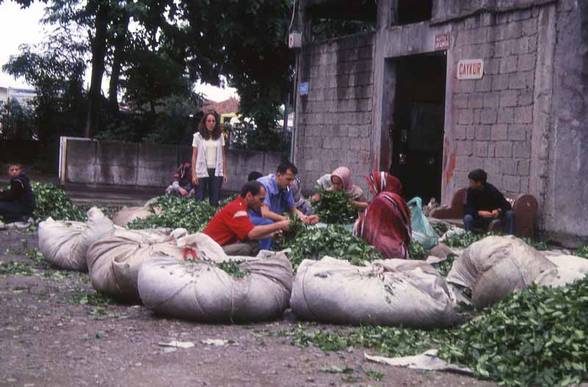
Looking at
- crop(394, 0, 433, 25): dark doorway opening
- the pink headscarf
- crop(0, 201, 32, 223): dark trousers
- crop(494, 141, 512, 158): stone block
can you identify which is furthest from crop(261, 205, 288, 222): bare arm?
crop(394, 0, 433, 25): dark doorway opening

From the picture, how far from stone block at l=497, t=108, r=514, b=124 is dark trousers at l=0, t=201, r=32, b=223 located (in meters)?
6.28

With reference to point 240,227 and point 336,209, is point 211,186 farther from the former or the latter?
point 240,227

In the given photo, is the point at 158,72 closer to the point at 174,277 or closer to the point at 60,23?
the point at 60,23

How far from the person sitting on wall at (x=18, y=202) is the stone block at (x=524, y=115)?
20.6 ft

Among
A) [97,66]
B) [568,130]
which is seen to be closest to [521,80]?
[568,130]

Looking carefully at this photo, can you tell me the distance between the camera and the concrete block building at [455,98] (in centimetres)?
1104

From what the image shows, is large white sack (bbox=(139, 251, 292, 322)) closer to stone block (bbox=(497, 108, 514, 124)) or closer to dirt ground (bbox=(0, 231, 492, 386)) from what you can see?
dirt ground (bbox=(0, 231, 492, 386))

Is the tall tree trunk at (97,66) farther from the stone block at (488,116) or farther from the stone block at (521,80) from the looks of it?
the stone block at (521,80)

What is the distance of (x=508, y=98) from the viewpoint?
1196 cm

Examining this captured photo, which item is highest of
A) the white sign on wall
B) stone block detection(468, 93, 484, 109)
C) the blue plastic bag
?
the white sign on wall

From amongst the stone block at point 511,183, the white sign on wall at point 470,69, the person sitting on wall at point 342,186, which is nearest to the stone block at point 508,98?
the white sign on wall at point 470,69

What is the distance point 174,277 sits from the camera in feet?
21.0

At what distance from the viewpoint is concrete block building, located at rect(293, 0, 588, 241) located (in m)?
11.0

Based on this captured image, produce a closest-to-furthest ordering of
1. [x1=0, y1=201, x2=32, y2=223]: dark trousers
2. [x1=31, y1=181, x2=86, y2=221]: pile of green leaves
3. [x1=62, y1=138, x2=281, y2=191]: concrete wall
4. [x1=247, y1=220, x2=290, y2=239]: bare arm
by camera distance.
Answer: [x1=247, y1=220, x2=290, y2=239]: bare arm, [x1=0, y1=201, x2=32, y2=223]: dark trousers, [x1=31, y1=181, x2=86, y2=221]: pile of green leaves, [x1=62, y1=138, x2=281, y2=191]: concrete wall
